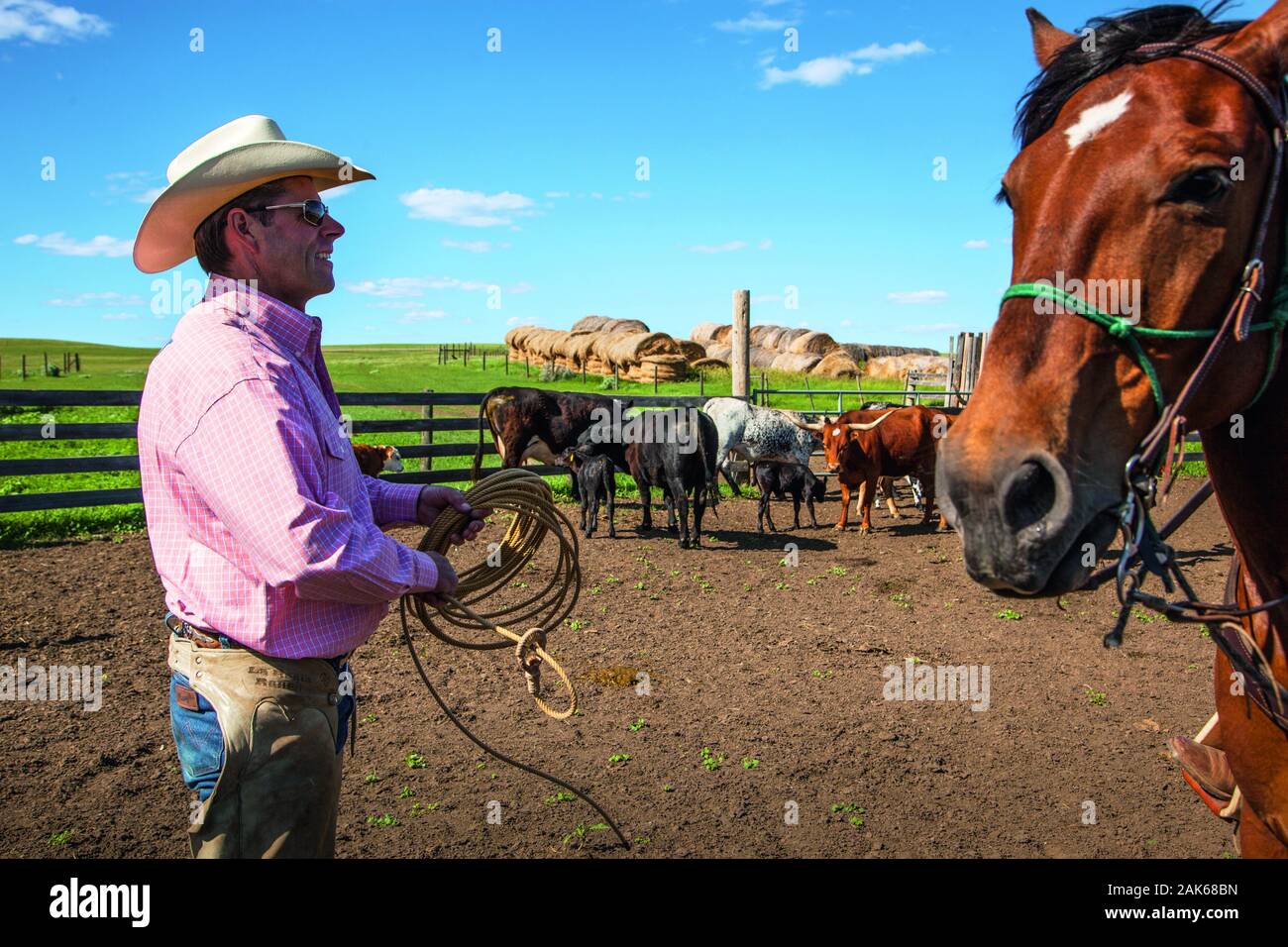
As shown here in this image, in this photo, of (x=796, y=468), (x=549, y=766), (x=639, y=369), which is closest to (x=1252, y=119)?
(x=549, y=766)

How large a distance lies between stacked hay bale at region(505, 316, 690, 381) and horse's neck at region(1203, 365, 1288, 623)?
33.2 m

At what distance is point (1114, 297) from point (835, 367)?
130ft

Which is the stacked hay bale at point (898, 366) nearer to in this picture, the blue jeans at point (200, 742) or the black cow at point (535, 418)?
the black cow at point (535, 418)

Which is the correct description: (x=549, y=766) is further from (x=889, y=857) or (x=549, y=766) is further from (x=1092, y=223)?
(x=1092, y=223)

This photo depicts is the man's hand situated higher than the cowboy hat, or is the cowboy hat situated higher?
the cowboy hat

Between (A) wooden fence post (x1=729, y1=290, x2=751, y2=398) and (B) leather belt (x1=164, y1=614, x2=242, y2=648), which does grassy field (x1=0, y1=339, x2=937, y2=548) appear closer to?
(A) wooden fence post (x1=729, y1=290, x2=751, y2=398)

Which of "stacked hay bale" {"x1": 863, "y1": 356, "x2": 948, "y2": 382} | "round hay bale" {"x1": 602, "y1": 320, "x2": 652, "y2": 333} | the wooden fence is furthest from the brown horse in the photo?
"round hay bale" {"x1": 602, "y1": 320, "x2": 652, "y2": 333}

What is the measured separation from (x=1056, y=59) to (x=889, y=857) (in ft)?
10.4

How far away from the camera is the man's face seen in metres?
2.25

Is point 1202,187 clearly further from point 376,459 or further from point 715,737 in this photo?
point 376,459

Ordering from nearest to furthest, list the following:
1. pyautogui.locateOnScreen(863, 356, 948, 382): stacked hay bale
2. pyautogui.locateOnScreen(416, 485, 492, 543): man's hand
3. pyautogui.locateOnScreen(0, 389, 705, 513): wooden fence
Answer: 1. pyautogui.locateOnScreen(416, 485, 492, 543): man's hand
2. pyautogui.locateOnScreen(0, 389, 705, 513): wooden fence
3. pyautogui.locateOnScreen(863, 356, 948, 382): stacked hay bale

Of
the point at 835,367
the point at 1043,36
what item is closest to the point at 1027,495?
the point at 1043,36

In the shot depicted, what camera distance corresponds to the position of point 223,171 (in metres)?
2.18

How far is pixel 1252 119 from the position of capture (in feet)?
5.66
